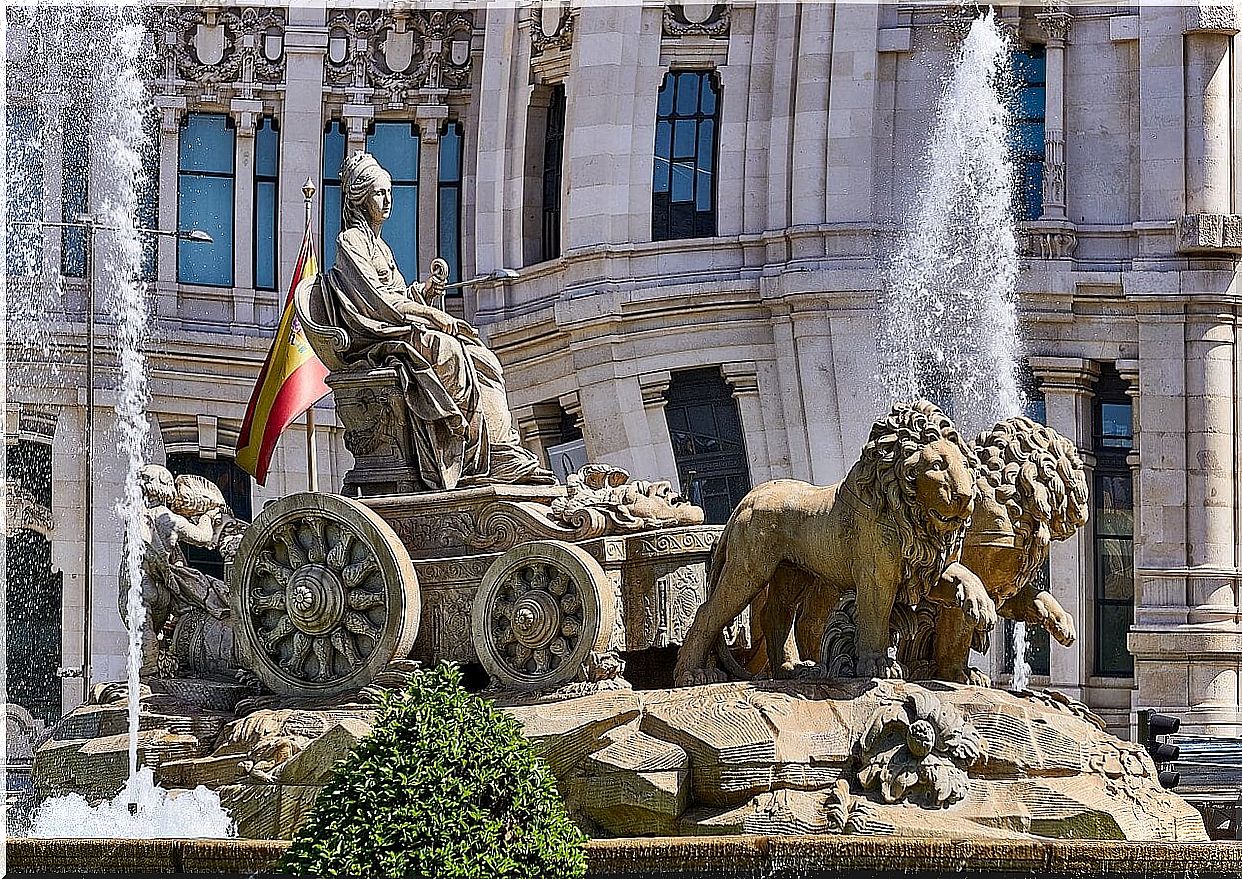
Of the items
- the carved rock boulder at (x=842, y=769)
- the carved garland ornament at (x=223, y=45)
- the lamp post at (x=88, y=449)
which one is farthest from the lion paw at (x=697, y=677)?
the carved garland ornament at (x=223, y=45)

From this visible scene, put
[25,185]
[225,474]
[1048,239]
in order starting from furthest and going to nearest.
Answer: [225,474], [25,185], [1048,239]

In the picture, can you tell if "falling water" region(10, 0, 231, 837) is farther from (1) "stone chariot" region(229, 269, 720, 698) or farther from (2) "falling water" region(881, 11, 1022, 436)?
(1) "stone chariot" region(229, 269, 720, 698)

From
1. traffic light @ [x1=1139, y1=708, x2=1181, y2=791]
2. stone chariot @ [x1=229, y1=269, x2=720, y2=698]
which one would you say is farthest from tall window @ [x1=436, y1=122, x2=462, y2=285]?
stone chariot @ [x1=229, y1=269, x2=720, y2=698]

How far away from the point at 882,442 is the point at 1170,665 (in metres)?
17.3

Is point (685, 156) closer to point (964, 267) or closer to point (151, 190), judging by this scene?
point (964, 267)

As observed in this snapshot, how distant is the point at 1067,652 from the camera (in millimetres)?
35188

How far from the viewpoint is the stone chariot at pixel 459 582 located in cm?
1895

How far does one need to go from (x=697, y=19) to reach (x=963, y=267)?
17.6ft

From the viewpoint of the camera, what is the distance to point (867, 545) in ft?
59.9

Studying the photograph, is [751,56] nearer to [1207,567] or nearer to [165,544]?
→ [1207,567]

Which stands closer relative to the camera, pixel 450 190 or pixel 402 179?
pixel 450 190

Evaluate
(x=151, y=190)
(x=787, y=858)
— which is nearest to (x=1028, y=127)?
(x=151, y=190)

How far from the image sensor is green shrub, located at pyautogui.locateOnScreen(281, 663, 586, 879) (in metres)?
13.6

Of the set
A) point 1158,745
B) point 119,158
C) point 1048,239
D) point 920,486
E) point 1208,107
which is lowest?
point 1158,745
